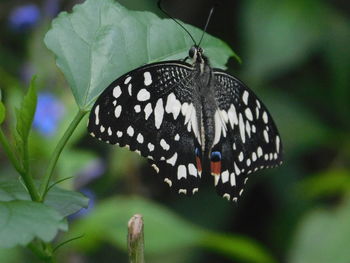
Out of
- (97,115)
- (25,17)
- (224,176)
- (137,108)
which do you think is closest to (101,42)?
(97,115)

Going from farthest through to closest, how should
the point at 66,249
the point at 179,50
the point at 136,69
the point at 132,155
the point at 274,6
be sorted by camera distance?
the point at 274,6, the point at 132,155, the point at 66,249, the point at 179,50, the point at 136,69

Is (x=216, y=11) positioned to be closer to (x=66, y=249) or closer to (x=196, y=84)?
(x=66, y=249)

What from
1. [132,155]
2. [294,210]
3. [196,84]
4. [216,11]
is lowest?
[294,210]

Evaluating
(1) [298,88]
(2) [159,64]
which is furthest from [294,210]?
(2) [159,64]

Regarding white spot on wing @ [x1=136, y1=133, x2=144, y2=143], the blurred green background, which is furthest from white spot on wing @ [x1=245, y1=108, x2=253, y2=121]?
the blurred green background

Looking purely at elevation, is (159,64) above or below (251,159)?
above

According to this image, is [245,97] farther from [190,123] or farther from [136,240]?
[136,240]
